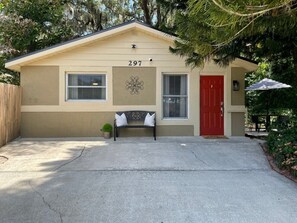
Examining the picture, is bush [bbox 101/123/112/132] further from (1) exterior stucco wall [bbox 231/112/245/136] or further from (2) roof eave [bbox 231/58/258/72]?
(2) roof eave [bbox 231/58/258/72]

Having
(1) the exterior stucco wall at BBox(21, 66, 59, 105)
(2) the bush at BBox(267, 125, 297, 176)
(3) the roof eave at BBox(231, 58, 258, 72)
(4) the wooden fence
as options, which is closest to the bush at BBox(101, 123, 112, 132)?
(1) the exterior stucco wall at BBox(21, 66, 59, 105)

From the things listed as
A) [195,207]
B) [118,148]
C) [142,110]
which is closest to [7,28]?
[142,110]

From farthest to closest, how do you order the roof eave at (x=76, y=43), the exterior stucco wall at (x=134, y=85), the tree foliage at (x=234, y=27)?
the exterior stucco wall at (x=134, y=85) → the roof eave at (x=76, y=43) → the tree foliage at (x=234, y=27)

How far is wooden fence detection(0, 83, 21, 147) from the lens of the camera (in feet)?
29.0

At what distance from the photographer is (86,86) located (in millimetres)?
10766

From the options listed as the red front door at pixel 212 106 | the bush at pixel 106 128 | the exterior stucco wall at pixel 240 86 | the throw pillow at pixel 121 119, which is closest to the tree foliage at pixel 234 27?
the exterior stucco wall at pixel 240 86

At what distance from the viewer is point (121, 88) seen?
35.1 feet

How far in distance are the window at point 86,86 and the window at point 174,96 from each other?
7.14ft

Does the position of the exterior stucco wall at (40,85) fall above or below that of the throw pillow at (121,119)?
above

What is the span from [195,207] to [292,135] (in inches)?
166

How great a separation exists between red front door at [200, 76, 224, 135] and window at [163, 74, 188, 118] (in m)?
0.63

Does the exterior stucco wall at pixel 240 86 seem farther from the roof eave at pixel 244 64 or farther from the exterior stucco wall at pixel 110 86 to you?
the roof eave at pixel 244 64

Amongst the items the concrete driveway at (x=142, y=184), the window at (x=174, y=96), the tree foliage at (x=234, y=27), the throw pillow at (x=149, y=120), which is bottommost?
the concrete driveway at (x=142, y=184)

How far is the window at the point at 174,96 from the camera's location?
11.0m
